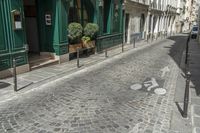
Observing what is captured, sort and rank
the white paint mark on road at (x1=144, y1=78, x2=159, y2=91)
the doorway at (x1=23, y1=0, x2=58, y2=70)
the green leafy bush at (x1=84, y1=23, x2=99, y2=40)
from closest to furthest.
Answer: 1. the white paint mark on road at (x1=144, y1=78, x2=159, y2=91)
2. the doorway at (x1=23, y1=0, x2=58, y2=70)
3. the green leafy bush at (x1=84, y1=23, x2=99, y2=40)

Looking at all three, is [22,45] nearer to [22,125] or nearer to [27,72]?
[27,72]

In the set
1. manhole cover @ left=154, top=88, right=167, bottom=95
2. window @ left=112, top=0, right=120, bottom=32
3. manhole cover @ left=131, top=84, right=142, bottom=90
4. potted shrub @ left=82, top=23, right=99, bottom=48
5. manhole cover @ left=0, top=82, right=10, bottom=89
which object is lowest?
manhole cover @ left=154, top=88, right=167, bottom=95

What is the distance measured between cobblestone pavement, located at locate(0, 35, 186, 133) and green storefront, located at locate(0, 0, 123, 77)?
85.6 inches

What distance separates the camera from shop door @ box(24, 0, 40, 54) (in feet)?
40.0

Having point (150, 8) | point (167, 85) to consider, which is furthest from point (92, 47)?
point (150, 8)

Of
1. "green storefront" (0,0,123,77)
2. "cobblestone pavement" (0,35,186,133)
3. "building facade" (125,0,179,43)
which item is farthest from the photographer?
"building facade" (125,0,179,43)

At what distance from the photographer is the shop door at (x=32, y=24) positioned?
12.2 m

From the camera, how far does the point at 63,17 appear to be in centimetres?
1167

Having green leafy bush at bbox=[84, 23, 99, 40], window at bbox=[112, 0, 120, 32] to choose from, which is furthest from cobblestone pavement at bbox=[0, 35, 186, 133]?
window at bbox=[112, 0, 120, 32]

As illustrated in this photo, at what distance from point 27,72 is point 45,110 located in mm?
4216

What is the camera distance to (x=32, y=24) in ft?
40.6

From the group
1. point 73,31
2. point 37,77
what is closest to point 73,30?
point 73,31

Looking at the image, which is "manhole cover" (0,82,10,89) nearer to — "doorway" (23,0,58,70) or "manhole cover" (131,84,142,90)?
"doorway" (23,0,58,70)

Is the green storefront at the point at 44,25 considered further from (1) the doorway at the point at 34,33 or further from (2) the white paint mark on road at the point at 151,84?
(2) the white paint mark on road at the point at 151,84
